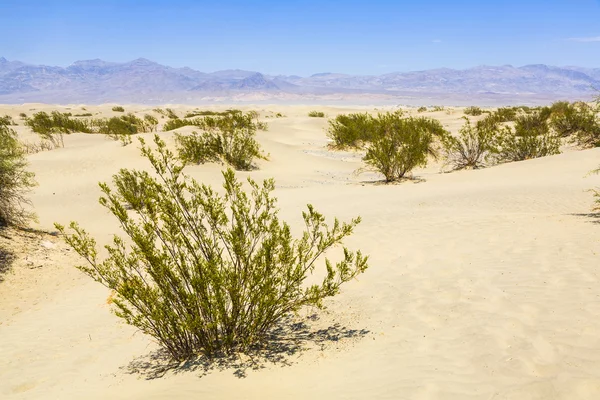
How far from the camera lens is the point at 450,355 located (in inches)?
170

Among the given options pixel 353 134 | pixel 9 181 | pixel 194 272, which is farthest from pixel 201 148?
pixel 194 272

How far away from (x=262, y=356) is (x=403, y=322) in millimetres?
1907

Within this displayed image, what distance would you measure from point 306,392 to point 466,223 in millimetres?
6591

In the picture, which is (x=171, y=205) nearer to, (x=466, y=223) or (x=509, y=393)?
(x=509, y=393)

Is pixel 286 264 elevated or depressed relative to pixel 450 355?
elevated

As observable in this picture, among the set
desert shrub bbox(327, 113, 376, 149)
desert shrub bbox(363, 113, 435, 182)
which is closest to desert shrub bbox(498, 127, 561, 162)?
desert shrub bbox(363, 113, 435, 182)

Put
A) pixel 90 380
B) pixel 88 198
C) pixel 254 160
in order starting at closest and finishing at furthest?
pixel 90 380, pixel 88 198, pixel 254 160

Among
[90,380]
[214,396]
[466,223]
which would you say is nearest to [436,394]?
[214,396]

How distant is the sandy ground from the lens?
155 inches

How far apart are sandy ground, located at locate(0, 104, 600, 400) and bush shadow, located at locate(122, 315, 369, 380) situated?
0.09ft

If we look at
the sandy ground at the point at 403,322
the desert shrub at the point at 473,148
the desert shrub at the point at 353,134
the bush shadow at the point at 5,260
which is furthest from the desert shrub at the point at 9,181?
the desert shrub at the point at 353,134

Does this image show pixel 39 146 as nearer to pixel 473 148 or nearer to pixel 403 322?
pixel 473 148

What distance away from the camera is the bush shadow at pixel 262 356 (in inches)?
175

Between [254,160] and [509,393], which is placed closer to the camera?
[509,393]
